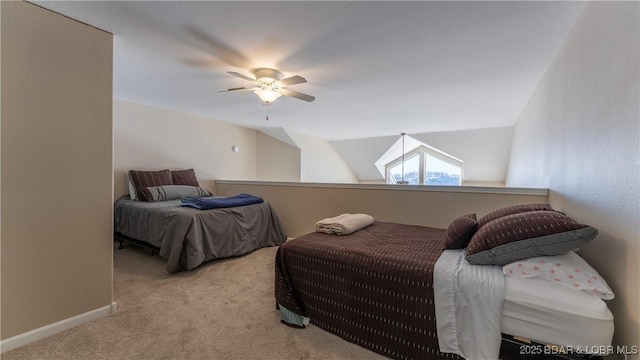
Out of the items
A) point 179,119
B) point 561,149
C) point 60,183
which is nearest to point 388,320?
point 561,149

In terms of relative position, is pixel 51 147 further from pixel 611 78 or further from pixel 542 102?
pixel 542 102

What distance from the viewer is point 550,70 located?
2309 millimetres

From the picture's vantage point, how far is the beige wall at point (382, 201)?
2.77m

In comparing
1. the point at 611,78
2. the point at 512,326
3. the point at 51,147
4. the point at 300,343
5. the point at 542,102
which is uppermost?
the point at 542,102

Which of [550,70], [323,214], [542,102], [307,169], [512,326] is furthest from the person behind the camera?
[307,169]

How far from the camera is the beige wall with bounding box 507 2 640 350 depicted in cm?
106

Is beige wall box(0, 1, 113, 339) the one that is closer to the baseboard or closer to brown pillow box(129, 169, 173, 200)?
the baseboard

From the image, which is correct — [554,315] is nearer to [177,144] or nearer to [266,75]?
[266,75]

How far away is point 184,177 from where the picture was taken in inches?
171

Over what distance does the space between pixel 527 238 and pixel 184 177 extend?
449cm

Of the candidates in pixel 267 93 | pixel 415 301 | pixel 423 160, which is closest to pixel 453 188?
pixel 415 301

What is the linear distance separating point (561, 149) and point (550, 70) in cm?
88

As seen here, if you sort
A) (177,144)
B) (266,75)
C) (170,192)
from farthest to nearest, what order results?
(177,144)
(170,192)
(266,75)

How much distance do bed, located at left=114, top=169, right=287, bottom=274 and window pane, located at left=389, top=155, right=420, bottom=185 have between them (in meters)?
4.85
